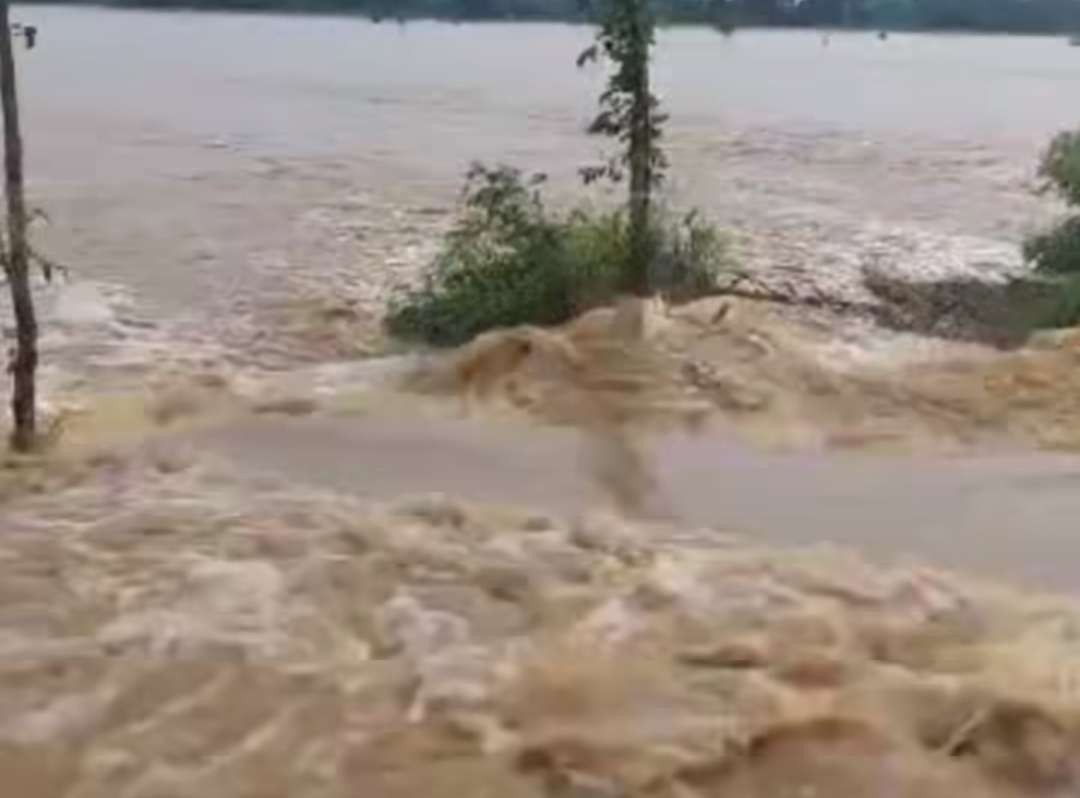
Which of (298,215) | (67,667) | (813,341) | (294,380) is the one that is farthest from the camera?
(298,215)

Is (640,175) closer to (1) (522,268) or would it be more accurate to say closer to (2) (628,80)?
(2) (628,80)

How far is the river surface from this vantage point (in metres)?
16.8

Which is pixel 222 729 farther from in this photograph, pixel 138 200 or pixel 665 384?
pixel 138 200

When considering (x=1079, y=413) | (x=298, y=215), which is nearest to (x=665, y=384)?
(x=1079, y=413)

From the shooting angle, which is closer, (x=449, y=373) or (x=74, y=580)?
(x=74, y=580)

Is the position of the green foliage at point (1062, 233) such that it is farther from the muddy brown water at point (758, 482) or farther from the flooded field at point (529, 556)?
the muddy brown water at point (758, 482)

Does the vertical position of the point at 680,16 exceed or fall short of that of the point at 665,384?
it exceeds it

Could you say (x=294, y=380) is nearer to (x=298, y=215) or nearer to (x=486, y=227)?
(x=486, y=227)

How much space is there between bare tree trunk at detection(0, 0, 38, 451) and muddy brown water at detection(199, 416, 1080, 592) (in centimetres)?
85

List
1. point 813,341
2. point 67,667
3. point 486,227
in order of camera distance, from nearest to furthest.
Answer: point 67,667 < point 813,341 < point 486,227

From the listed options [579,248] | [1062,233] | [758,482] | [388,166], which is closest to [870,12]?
[388,166]

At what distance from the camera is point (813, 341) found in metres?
12.4

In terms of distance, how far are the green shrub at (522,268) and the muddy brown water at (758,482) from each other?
149 inches

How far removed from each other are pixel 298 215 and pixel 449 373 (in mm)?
11557
